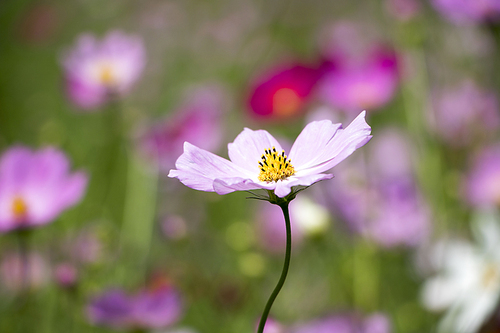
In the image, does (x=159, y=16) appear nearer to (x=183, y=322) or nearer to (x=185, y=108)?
(x=185, y=108)

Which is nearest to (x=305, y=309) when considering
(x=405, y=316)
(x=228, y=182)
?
(x=405, y=316)

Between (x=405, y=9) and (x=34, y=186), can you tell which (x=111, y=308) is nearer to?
(x=34, y=186)

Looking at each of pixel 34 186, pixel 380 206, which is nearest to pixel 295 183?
pixel 34 186

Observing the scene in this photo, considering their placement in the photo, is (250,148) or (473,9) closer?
(250,148)

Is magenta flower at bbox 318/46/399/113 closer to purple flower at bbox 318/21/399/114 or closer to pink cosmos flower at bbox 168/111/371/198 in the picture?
purple flower at bbox 318/21/399/114

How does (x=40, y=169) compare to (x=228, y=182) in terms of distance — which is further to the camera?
(x=40, y=169)

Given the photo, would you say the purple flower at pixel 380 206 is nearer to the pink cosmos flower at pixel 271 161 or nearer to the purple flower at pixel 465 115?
the purple flower at pixel 465 115

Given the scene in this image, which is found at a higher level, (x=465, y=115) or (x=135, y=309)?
(x=465, y=115)
